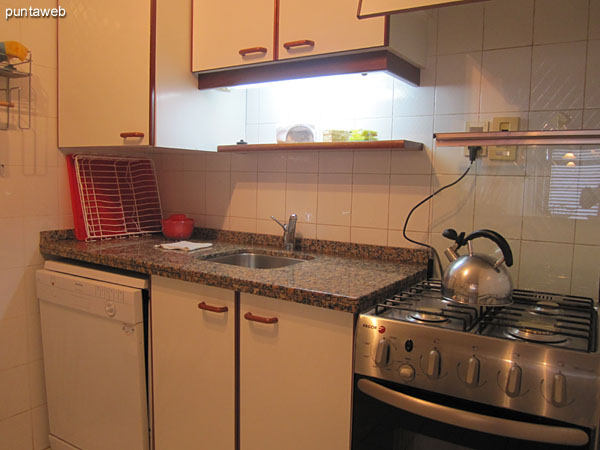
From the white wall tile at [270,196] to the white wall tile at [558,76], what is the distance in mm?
1064

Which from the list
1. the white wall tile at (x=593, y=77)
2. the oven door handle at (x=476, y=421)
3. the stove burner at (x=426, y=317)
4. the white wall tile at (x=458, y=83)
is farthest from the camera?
the white wall tile at (x=458, y=83)

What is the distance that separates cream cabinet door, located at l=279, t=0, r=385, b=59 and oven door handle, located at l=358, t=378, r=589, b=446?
41.9 inches

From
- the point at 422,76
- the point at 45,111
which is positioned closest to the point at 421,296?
the point at 422,76

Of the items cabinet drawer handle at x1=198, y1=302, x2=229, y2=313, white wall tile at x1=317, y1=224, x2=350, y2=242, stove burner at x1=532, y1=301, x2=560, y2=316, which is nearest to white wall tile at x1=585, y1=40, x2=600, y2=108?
stove burner at x1=532, y1=301, x2=560, y2=316

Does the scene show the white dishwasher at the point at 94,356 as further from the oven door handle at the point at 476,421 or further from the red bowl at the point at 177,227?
the oven door handle at the point at 476,421

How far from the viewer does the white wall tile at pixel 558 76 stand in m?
1.50

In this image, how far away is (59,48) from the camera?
2127mm

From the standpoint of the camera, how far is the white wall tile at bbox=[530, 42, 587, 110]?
150 centimetres

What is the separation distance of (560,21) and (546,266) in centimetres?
80

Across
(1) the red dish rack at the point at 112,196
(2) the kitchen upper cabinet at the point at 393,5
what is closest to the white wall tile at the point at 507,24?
(2) the kitchen upper cabinet at the point at 393,5

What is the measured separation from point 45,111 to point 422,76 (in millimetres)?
1642

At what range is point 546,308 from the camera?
139 centimetres

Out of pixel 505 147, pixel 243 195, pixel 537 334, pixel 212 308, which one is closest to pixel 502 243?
pixel 537 334

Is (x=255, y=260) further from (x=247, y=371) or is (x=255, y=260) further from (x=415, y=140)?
(x=415, y=140)
